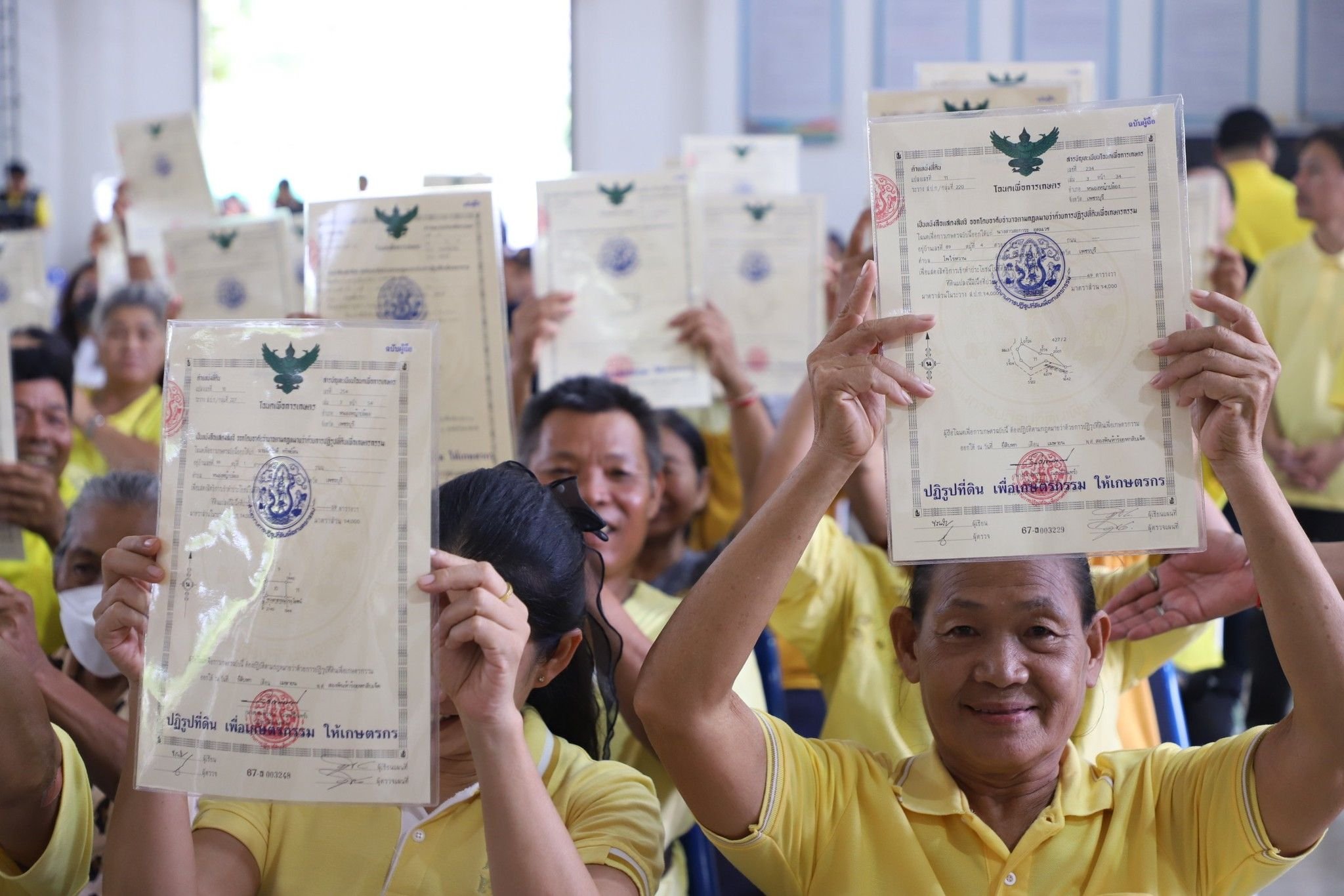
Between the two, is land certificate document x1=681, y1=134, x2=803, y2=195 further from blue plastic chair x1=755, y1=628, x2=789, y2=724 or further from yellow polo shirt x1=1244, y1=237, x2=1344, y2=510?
blue plastic chair x1=755, y1=628, x2=789, y2=724

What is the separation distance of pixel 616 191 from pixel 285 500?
1.61m

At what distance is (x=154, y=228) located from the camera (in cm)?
409

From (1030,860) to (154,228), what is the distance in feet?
11.7

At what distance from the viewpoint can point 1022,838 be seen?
1.46m

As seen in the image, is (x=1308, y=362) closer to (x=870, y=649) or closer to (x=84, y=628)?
(x=870, y=649)

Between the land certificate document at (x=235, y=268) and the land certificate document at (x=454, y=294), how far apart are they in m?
1.33

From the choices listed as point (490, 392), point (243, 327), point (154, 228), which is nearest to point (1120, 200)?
point (243, 327)

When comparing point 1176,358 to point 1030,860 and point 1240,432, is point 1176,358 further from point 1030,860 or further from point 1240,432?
point 1030,860

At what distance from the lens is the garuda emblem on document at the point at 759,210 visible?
329cm

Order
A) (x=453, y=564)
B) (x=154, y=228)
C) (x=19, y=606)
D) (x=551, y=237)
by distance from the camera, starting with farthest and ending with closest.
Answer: (x=154, y=228) < (x=551, y=237) < (x=19, y=606) < (x=453, y=564)

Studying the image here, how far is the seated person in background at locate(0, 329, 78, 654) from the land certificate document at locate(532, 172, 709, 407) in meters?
1.09

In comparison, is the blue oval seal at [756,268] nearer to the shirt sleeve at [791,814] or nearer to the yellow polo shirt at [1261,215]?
the shirt sleeve at [791,814]

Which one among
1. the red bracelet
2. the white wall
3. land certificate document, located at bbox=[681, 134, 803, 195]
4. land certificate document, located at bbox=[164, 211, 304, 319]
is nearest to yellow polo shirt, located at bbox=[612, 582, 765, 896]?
the red bracelet

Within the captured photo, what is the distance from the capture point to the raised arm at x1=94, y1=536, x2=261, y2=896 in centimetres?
130
